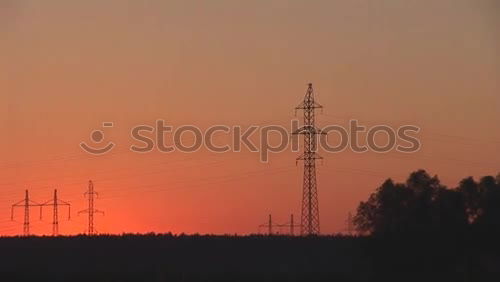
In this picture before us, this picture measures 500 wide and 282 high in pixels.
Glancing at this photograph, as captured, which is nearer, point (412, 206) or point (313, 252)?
point (313, 252)

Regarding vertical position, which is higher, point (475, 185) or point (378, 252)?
point (475, 185)

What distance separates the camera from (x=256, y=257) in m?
85.8

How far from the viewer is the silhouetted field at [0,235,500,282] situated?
248 ft

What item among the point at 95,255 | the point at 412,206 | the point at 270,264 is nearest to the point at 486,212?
the point at 412,206

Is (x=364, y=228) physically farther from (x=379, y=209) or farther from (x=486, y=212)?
(x=486, y=212)

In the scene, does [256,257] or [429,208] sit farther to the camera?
[429,208]

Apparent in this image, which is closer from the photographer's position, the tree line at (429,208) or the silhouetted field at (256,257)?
the silhouetted field at (256,257)

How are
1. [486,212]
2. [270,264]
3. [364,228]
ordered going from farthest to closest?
[364,228], [486,212], [270,264]

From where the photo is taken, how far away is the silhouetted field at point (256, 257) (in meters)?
75.6

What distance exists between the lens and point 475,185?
10781cm

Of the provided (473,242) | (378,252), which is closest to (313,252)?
(378,252)

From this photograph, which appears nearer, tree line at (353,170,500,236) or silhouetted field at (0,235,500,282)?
silhouetted field at (0,235,500,282)

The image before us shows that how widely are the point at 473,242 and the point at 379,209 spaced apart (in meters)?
15.2

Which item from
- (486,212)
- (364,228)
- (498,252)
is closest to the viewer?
Result: (498,252)
